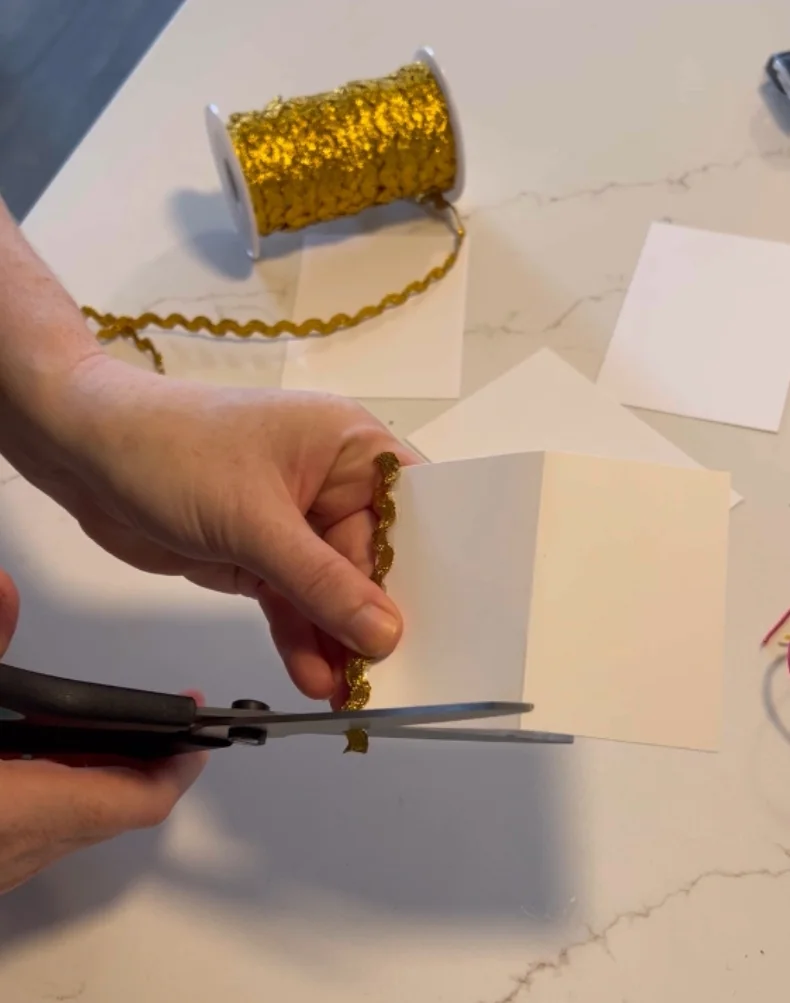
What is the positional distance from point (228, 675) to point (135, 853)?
125 millimetres

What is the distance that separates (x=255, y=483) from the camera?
52 centimetres

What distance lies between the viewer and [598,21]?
932 millimetres

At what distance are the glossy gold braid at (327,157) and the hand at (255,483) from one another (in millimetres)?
211

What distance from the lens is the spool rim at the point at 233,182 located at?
758 mm

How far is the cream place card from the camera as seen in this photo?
1.50 feet

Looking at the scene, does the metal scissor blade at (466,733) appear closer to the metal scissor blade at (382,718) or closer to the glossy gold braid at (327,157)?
the metal scissor blade at (382,718)

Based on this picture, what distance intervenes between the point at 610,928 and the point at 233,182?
2.05 feet

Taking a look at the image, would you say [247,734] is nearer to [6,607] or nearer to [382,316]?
[6,607]

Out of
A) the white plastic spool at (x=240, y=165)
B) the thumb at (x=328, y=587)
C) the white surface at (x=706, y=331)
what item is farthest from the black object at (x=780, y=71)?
the thumb at (x=328, y=587)

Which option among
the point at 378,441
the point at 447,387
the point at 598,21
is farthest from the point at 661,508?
the point at 598,21

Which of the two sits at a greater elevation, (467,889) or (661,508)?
(661,508)

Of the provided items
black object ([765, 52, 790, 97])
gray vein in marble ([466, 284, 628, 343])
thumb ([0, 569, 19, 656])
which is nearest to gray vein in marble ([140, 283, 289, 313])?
gray vein in marble ([466, 284, 628, 343])

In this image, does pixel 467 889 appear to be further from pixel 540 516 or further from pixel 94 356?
pixel 94 356

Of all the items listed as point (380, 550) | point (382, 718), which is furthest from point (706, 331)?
point (382, 718)
